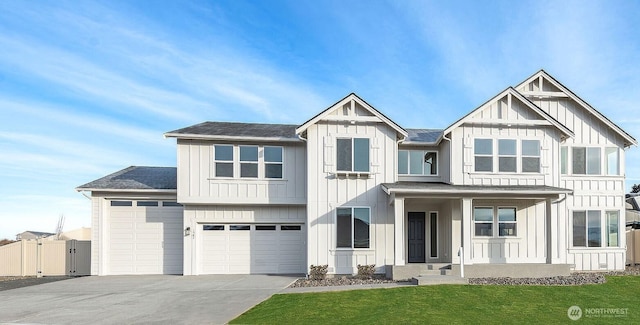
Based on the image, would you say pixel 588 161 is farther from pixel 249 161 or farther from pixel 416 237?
pixel 249 161

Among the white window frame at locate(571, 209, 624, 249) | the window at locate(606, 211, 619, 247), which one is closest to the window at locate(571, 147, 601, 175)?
the white window frame at locate(571, 209, 624, 249)

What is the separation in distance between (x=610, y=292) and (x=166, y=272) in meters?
16.0

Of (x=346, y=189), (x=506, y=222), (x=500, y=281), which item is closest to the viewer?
(x=500, y=281)

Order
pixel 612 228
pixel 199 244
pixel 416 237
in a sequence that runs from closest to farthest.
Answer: pixel 199 244 < pixel 612 228 < pixel 416 237

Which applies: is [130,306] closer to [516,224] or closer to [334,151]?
[334,151]

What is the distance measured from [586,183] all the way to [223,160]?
15.3 meters

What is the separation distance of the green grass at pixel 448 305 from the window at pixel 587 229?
400 cm

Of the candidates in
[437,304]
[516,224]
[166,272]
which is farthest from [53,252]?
[516,224]

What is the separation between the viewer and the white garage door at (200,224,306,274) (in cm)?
1667

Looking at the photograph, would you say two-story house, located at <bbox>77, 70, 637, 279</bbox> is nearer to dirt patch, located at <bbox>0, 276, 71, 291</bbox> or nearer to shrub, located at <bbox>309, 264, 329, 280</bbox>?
shrub, located at <bbox>309, 264, 329, 280</bbox>

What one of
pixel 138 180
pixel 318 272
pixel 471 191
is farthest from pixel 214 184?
pixel 471 191

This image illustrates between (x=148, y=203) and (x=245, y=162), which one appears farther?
(x=148, y=203)

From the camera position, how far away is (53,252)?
17734mm

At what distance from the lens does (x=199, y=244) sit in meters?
16.6
